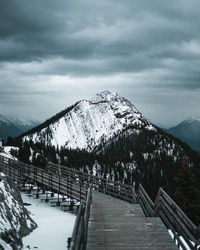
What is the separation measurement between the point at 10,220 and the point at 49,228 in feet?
12.5

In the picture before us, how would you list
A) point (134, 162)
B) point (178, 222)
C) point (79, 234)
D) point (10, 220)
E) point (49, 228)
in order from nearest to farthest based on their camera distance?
point (79, 234), point (178, 222), point (10, 220), point (49, 228), point (134, 162)

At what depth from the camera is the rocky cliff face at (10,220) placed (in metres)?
8.52

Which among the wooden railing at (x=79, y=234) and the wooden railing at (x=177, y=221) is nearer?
the wooden railing at (x=79, y=234)

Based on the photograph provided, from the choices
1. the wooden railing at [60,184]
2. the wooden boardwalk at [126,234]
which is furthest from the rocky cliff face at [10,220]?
the wooden railing at [60,184]

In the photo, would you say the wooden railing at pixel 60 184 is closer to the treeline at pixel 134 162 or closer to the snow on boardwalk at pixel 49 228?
the snow on boardwalk at pixel 49 228

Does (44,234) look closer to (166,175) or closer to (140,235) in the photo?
(140,235)

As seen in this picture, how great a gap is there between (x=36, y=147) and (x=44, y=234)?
323 feet

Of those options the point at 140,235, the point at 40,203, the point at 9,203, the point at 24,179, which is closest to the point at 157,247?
the point at 140,235

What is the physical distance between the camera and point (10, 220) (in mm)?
9672

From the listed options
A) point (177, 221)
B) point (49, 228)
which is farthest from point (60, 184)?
point (177, 221)

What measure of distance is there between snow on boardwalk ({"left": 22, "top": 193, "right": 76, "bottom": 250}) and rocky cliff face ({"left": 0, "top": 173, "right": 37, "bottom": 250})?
1.40 ft

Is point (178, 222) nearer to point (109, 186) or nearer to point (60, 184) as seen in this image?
point (109, 186)

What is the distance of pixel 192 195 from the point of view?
27.3 m

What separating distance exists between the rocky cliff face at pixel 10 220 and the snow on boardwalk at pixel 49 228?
43 cm
